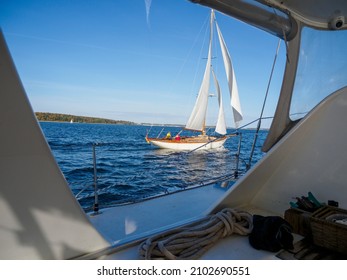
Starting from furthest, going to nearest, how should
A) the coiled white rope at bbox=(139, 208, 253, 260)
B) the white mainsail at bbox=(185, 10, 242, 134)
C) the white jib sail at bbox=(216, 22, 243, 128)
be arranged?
the white mainsail at bbox=(185, 10, 242, 134), the white jib sail at bbox=(216, 22, 243, 128), the coiled white rope at bbox=(139, 208, 253, 260)

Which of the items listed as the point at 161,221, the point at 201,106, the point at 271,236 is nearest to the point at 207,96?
the point at 201,106

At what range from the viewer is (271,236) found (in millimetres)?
1439

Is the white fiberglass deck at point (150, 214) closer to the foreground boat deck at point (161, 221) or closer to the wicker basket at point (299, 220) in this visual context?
the foreground boat deck at point (161, 221)

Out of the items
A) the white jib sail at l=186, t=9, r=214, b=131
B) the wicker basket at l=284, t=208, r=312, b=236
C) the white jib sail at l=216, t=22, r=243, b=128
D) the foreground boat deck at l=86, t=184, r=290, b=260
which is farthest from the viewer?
the white jib sail at l=186, t=9, r=214, b=131

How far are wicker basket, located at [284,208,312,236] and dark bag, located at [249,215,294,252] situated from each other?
0.19m

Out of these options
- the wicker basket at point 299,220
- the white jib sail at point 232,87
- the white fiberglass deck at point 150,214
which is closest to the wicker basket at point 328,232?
the wicker basket at point 299,220

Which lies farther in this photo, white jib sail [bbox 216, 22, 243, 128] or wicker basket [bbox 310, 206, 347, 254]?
white jib sail [bbox 216, 22, 243, 128]

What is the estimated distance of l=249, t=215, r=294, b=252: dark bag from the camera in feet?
4.61

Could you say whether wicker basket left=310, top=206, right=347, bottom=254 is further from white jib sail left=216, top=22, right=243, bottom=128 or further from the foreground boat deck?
white jib sail left=216, top=22, right=243, bottom=128

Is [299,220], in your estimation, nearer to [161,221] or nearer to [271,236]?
[271,236]

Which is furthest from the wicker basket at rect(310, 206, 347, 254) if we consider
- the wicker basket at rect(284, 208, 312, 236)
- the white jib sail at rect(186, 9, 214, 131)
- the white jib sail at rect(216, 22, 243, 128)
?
the white jib sail at rect(186, 9, 214, 131)

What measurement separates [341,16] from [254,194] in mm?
1633
